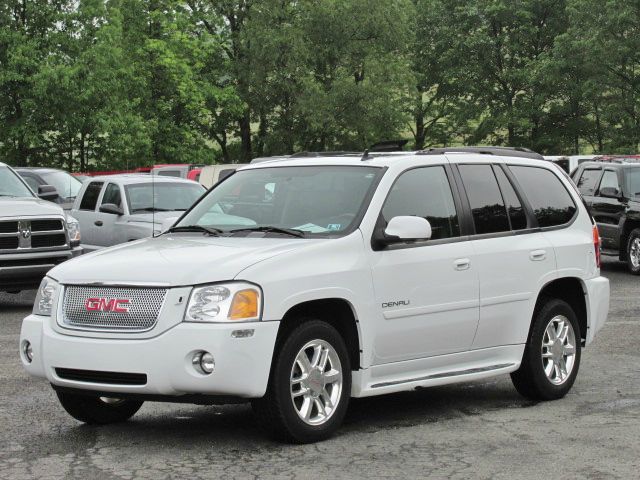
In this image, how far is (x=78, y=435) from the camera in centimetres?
768

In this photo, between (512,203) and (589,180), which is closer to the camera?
(512,203)

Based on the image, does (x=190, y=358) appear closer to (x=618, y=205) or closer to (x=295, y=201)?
(x=295, y=201)

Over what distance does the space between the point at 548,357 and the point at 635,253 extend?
13.0 meters

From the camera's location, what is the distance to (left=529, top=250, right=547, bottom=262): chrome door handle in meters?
8.88

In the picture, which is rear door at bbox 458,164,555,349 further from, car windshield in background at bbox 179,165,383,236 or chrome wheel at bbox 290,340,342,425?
chrome wheel at bbox 290,340,342,425

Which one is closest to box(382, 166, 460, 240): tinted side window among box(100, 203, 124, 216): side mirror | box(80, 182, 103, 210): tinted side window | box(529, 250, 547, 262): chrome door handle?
box(529, 250, 547, 262): chrome door handle

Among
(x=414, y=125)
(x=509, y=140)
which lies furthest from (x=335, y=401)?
(x=414, y=125)

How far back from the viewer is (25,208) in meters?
16.1

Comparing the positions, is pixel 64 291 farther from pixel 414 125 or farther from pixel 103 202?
pixel 414 125

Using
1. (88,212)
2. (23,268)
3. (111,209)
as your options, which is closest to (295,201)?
(23,268)

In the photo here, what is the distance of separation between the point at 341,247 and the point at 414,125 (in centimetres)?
6755

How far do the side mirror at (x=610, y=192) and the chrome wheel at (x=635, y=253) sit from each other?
0.87 metres

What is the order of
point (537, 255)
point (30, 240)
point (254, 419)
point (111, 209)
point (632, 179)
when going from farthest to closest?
1. point (632, 179)
2. point (111, 209)
3. point (30, 240)
4. point (537, 255)
5. point (254, 419)

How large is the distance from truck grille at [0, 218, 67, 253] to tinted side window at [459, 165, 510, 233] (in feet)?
27.8
